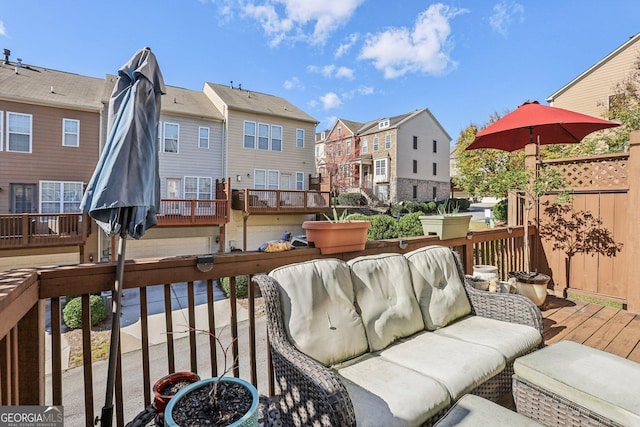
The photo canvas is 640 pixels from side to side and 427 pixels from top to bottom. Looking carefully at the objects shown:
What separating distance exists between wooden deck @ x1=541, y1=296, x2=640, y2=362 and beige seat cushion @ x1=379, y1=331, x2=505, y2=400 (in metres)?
1.55

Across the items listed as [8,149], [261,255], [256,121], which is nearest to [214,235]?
[256,121]

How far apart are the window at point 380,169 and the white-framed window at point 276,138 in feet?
35.8

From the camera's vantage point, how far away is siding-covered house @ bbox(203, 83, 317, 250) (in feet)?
44.5

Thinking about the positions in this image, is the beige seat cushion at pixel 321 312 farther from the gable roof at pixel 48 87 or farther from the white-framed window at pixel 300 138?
the white-framed window at pixel 300 138

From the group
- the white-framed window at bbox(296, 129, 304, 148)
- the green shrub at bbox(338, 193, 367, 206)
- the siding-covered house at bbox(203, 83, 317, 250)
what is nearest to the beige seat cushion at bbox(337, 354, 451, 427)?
the siding-covered house at bbox(203, 83, 317, 250)

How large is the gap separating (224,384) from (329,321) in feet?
2.20

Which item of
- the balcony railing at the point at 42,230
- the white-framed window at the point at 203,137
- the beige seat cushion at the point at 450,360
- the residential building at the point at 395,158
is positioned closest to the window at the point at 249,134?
the white-framed window at the point at 203,137

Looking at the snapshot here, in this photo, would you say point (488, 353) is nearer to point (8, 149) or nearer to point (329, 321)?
point (329, 321)

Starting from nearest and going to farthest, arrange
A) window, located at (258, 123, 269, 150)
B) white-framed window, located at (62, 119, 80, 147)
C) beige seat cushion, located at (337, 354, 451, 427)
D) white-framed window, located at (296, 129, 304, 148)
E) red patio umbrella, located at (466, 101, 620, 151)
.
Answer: beige seat cushion, located at (337, 354, 451, 427), red patio umbrella, located at (466, 101, 620, 151), white-framed window, located at (62, 119, 80, 147), window, located at (258, 123, 269, 150), white-framed window, located at (296, 129, 304, 148)

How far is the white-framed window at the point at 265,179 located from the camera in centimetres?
1426

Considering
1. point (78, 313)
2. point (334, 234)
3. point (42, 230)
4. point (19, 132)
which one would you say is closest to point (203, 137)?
point (19, 132)

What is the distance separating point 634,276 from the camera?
3768 millimetres

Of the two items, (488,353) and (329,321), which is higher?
(329,321)

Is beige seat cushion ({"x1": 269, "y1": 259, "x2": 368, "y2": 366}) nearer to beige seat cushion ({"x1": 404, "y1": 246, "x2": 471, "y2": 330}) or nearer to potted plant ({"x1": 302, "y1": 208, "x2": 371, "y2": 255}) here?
potted plant ({"x1": 302, "y1": 208, "x2": 371, "y2": 255})
